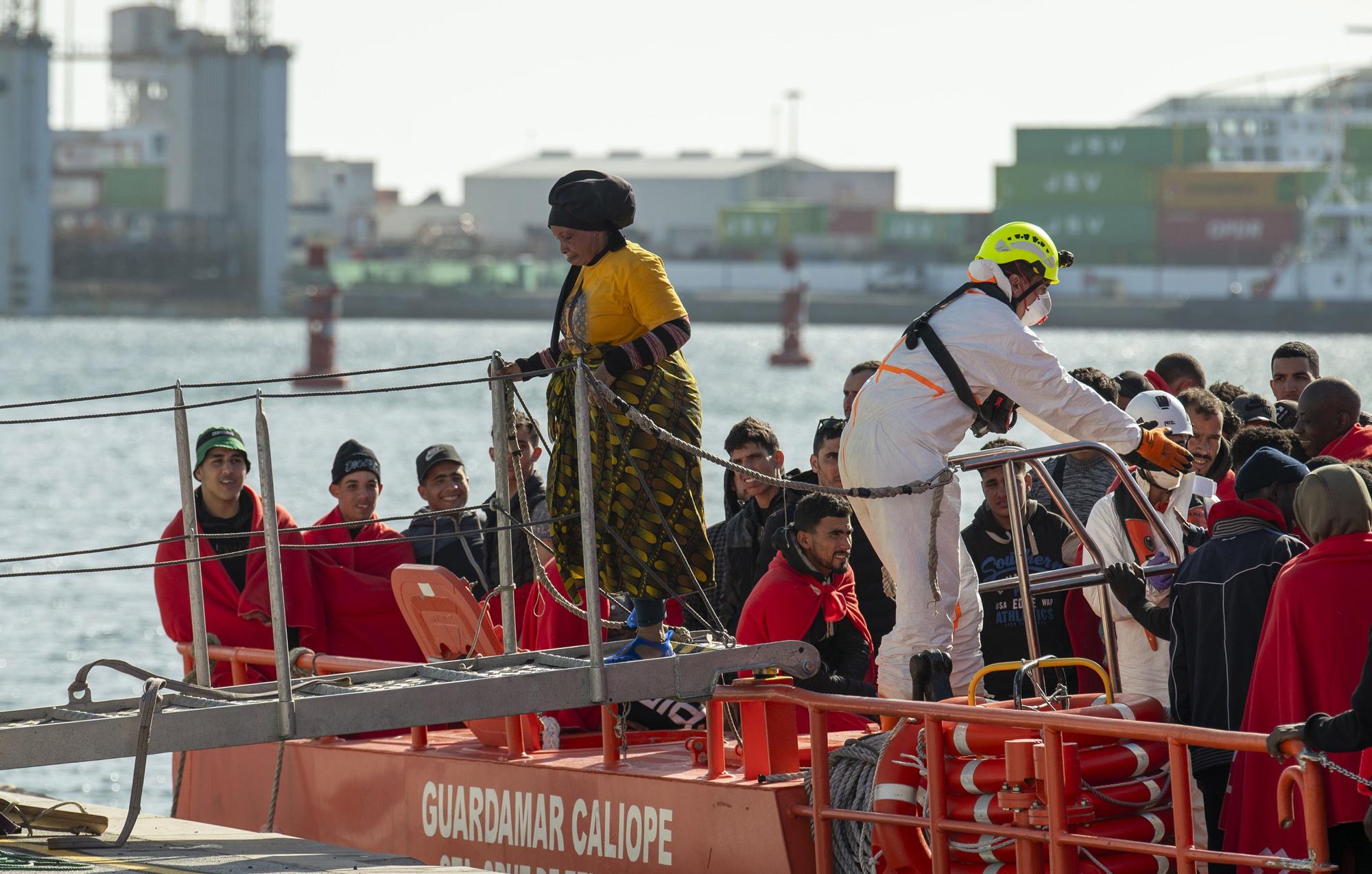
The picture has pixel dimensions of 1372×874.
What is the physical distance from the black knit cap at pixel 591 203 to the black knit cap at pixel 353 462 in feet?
9.26

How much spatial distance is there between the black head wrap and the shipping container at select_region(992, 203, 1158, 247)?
116 metres

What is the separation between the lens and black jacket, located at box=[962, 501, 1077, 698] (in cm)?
731

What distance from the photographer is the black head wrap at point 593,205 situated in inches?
230

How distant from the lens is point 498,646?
7.33 metres

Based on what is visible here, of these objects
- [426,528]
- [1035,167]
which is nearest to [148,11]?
[1035,167]

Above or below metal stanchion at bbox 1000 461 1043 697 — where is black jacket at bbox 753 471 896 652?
below

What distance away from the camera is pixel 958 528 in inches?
238

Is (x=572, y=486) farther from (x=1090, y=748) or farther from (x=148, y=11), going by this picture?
(x=148, y=11)

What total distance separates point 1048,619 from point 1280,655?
2.53 m

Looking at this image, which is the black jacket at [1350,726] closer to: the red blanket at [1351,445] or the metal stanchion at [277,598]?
the metal stanchion at [277,598]

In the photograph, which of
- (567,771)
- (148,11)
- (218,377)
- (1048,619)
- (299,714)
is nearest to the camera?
(299,714)

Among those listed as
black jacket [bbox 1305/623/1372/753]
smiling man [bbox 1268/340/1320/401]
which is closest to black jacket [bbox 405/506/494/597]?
smiling man [bbox 1268/340/1320/401]

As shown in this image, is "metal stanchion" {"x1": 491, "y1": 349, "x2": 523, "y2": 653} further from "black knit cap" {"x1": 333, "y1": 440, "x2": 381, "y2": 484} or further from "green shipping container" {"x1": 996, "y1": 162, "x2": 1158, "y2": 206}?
"green shipping container" {"x1": 996, "y1": 162, "x2": 1158, "y2": 206}

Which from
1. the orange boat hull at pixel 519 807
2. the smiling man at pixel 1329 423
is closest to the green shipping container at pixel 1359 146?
the smiling man at pixel 1329 423
